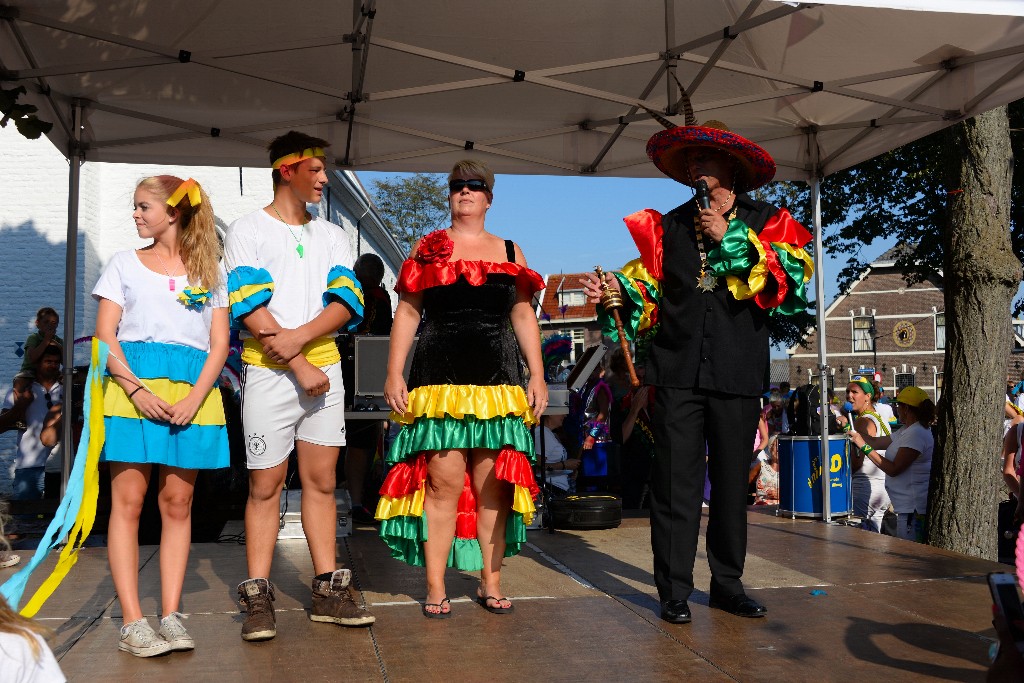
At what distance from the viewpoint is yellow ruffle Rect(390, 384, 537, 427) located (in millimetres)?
4297

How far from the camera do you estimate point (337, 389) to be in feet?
13.6

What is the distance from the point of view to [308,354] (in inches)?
160

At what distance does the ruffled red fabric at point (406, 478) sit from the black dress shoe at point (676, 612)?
1.20 m

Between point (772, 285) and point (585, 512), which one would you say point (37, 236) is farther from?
point (772, 285)

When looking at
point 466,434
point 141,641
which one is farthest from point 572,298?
point 141,641

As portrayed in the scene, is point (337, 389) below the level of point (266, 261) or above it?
below

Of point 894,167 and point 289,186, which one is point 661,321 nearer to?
point 289,186

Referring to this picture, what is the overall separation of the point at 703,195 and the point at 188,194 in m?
2.12

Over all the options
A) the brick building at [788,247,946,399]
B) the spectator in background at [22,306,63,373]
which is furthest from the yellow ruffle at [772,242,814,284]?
the brick building at [788,247,946,399]

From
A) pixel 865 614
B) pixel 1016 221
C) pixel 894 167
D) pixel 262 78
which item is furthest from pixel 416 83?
pixel 1016 221

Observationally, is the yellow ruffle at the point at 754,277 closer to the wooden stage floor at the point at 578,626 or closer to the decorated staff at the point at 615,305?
the decorated staff at the point at 615,305

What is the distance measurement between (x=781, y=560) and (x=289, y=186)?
138 inches

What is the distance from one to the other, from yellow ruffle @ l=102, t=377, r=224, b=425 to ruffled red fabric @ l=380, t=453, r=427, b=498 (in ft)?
2.94

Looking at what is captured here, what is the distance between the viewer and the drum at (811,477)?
24.3 ft
